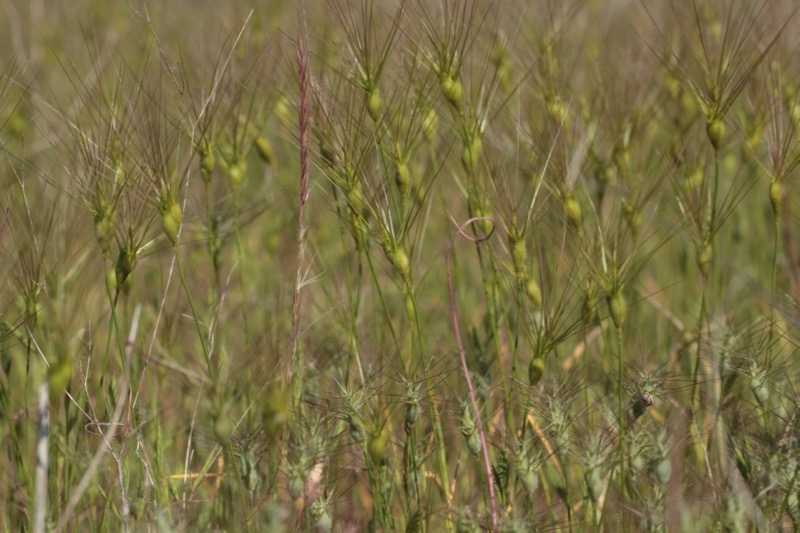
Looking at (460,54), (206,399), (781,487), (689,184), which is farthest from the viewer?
(689,184)

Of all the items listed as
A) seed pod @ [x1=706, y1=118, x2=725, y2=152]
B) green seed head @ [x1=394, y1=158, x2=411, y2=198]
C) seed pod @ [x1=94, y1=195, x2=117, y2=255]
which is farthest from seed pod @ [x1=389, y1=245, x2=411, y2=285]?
seed pod @ [x1=706, y1=118, x2=725, y2=152]

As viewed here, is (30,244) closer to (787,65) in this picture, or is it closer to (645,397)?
(645,397)

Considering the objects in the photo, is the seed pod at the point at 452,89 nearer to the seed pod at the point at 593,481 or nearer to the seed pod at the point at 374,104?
the seed pod at the point at 374,104

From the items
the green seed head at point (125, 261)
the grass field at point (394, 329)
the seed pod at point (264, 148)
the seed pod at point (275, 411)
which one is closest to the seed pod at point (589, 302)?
the grass field at point (394, 329)

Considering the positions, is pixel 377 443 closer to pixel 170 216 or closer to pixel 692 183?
pixel 170 216

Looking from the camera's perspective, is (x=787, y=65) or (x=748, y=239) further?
(x=748, y=239)

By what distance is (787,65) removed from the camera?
5.51 ft

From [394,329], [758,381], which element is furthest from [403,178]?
[758,381]

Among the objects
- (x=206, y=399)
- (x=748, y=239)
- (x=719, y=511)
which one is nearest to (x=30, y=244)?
(x=206, y=399)

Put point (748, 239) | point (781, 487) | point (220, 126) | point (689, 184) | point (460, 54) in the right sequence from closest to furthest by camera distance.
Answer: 1. point (781, 487)
2. point (460, 54)
3. point (689, 184)
4. point (220, 126)
5. point (748, 239)

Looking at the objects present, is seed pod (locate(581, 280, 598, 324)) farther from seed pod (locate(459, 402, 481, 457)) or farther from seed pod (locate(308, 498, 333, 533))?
seed pod (locate(308, 498, 333, 533))

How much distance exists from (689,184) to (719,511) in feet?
1.62

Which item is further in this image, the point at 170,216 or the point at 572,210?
the point at 572,210

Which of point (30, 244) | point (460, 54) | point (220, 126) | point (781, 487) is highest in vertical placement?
point (460, 54)
